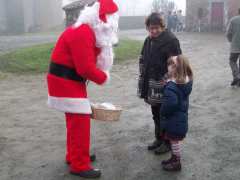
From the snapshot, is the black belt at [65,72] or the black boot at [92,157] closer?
the black belt at [65,72]

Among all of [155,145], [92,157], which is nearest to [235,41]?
[155,145]

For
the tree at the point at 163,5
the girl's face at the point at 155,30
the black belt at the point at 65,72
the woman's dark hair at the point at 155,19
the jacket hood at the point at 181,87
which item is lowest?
Answer: the jacket hood at the point at 181,87

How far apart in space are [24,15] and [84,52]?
100 feet

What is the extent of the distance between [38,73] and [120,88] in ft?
11.3

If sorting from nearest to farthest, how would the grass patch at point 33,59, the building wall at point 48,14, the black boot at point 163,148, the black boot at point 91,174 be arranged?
the black boot at point 91,174 → the black boot at point 163,148 → the grass patch at point 33,59 → the building wall at point 48,14

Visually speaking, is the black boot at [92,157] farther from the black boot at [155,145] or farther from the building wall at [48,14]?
the building wall at [48,14]

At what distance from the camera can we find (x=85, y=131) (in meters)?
4.20

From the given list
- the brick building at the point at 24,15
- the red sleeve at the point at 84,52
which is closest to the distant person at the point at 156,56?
the red sleeve at the point at 84,52

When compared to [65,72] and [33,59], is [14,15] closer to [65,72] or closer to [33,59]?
[33,59]

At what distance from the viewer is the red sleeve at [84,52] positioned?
12.6 feet

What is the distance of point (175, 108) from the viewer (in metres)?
4.10

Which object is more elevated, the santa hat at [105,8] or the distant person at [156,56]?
the santa hat at [105,8]

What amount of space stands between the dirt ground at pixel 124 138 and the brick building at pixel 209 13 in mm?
20389

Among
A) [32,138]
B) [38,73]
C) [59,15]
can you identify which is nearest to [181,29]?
[59,15]
